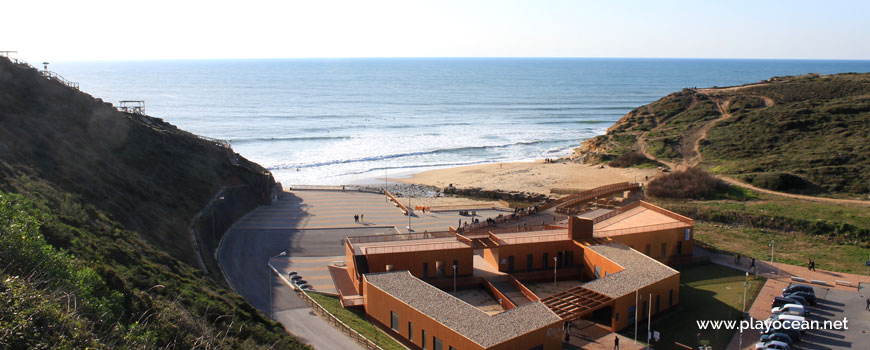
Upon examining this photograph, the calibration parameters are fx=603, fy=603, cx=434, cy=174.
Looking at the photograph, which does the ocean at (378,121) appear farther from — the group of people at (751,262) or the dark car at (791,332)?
the dark car at (791,332)

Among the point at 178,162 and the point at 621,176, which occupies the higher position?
the point at 178,162

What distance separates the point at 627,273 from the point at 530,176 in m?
33.5

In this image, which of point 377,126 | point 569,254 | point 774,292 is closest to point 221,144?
point 569,254

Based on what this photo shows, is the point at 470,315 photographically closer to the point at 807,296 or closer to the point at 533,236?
the point at 533,236

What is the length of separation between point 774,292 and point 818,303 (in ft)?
5.77

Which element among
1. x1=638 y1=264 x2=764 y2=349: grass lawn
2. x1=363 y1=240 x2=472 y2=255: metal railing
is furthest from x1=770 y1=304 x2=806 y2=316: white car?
x1=363 y1=240 x2=472 y2=255: metal railing

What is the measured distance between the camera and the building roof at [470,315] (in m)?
18.7

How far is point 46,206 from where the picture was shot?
22.7m

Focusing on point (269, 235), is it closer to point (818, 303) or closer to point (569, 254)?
point (569, 254)

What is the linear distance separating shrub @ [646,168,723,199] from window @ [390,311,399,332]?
28092 millimetres


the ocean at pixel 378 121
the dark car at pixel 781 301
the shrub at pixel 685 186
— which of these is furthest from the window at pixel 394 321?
the ocean at pixel 378 121

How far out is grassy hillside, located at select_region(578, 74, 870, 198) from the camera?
152ft

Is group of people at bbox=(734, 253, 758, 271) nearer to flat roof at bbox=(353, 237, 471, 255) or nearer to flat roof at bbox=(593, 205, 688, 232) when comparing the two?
flat roof at bbox=(593, 205, 688, 232)

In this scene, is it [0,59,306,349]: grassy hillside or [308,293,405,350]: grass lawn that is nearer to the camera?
[0,59,306,349]: grassy hillside
